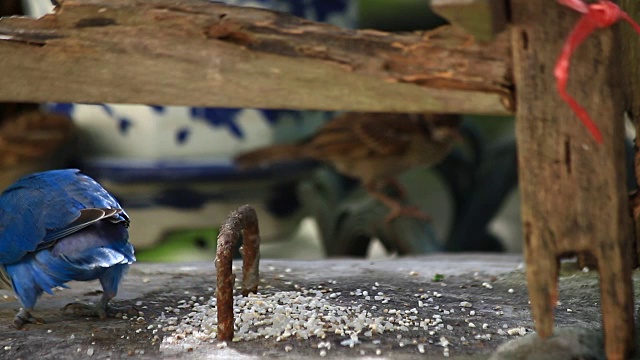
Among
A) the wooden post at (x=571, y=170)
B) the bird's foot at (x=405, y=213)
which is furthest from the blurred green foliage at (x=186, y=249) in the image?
the wooden post at (x=571, y=170)

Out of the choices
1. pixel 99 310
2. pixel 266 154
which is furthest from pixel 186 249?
pixel 99 310

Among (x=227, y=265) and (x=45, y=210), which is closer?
(x=227, y=265)

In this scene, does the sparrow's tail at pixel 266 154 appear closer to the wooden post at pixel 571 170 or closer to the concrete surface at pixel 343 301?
the concrete surface at pixel 343 301

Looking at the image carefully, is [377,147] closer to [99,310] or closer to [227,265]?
[99,310]

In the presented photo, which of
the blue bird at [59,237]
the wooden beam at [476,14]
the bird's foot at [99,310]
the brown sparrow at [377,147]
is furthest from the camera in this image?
the brown sparrow at [377,147]

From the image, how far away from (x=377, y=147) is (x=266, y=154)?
0.57 metres

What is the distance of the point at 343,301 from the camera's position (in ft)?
7.82

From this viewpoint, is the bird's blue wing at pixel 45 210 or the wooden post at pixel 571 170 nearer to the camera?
the wooden post at pixel 571 170

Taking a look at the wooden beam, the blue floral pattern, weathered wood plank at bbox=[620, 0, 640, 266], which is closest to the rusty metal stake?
the wooden beam

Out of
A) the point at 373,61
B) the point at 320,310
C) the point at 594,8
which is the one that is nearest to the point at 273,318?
the point at 320,310

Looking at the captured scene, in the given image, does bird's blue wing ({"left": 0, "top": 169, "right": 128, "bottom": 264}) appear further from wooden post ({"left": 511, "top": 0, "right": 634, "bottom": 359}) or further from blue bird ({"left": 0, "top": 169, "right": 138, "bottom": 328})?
wooden post ({"left": 511, "top": 0, "right": 634, "bottom": 359})

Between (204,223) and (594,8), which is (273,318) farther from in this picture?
(204,223)

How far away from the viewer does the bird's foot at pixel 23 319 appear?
2.26 meters

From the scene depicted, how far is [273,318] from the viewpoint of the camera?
85.0 inches
